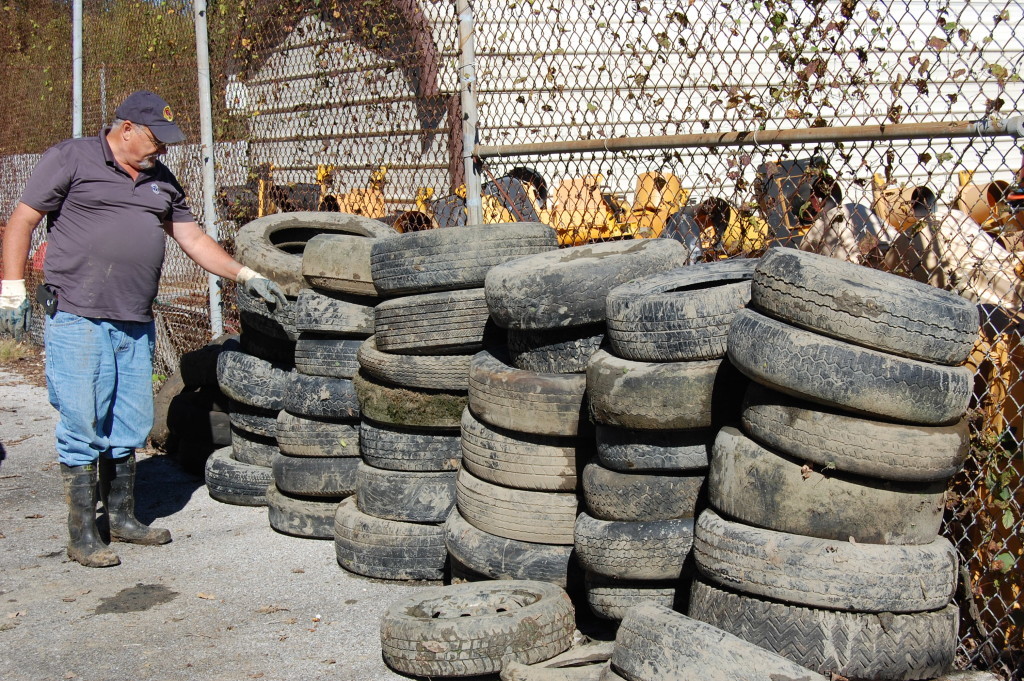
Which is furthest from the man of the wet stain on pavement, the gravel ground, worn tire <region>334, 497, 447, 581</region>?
worn tire <region>334, 497, 447, 581</region>

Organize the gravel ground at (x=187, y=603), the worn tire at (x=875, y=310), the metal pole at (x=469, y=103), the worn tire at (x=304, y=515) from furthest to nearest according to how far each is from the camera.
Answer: the metal pole at (x=469, y=103) → the worn tire at (x=304, y=515) → the gravel ground at (x=187, y=603) → the worn tire at (x=875, y=310)

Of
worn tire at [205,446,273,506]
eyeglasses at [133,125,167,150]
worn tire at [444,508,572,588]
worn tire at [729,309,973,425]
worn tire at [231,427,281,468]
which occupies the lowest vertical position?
worn tire at [205,446,273,506]

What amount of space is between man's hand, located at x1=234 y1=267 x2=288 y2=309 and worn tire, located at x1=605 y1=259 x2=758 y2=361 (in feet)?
8.19

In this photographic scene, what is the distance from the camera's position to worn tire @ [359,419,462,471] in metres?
4.88

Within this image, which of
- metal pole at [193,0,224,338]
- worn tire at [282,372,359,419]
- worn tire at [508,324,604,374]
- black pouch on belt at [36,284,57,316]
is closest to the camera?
worn tire at [508,324,604,374]

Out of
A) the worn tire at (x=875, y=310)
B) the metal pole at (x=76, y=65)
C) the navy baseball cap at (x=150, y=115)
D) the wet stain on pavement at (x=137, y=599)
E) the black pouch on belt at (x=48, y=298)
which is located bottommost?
the wet stain on pavement at (x=137, y=599)

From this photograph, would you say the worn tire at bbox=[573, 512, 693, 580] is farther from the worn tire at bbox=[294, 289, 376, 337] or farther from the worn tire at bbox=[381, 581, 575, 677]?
the worn tire at bbox=[294, 289, 376, 337]

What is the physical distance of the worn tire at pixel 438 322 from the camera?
4.65m

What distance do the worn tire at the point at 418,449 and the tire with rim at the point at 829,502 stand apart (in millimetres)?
1864

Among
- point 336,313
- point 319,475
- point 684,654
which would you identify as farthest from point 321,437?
point 684,654

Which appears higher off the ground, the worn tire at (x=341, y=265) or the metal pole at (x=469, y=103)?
the metal pole at (x=469, y=103)

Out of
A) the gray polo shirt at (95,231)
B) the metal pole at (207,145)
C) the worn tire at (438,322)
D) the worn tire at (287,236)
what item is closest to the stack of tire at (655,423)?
the worn tire at (438,322)

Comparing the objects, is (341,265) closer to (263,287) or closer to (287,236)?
(263,287)

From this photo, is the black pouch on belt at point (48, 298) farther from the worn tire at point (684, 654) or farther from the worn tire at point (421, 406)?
the worn tire at point (684, 654)
